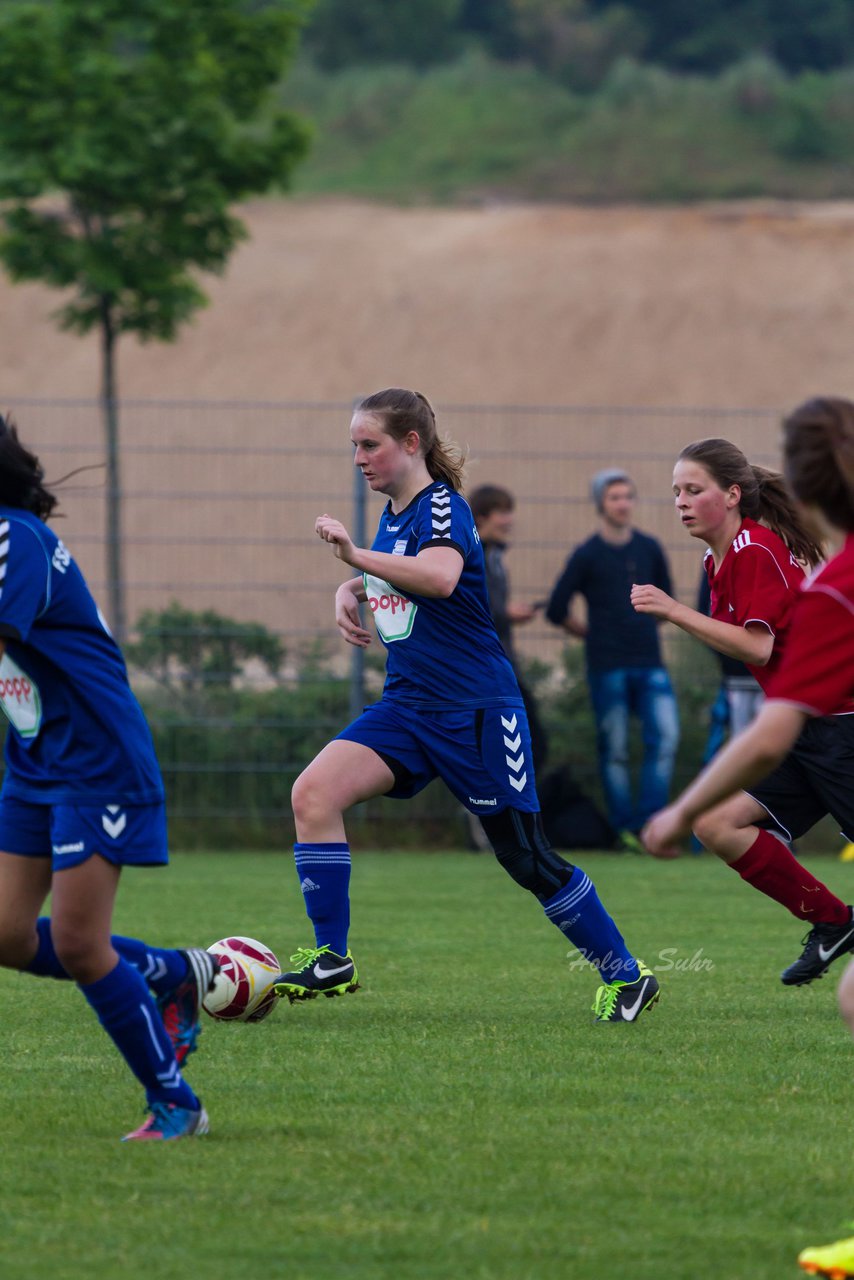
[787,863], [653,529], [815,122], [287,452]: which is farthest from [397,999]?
[815,122]

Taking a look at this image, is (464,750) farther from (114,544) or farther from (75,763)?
(114,544)

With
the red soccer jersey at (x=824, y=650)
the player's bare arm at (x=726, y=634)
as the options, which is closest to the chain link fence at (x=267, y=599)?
the player's bare arm at (x=726, y=634)

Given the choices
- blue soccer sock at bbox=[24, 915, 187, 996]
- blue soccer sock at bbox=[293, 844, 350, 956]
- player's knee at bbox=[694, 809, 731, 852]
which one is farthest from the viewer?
player's knee at bbox=[694, 809, 731, 852]

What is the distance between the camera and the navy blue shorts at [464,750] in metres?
5.96

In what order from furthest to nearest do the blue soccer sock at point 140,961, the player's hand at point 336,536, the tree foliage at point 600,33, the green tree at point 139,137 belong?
the tree foliage at point 600,33 → the green tree at point 139,137 → the player's hand at point 336,536 → the blue soccer sock at point 140,961

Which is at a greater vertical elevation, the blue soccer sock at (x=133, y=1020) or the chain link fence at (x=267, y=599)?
the blue soccer sock at (x=133, y=1020)

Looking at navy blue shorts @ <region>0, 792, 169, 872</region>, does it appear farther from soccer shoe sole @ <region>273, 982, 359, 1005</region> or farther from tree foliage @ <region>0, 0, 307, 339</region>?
tree foliage @ <region>0, 0, 307, 339</region>

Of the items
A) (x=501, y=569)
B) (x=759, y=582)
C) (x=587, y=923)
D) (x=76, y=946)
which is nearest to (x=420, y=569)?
(x=759, y=582)

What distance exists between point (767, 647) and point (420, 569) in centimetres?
115

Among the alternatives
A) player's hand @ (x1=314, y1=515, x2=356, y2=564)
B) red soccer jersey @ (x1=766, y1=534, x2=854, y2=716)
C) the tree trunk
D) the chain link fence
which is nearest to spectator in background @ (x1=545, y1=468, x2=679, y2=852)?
the chain link fence

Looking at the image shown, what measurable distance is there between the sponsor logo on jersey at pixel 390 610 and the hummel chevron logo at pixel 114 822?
2033 millimetres

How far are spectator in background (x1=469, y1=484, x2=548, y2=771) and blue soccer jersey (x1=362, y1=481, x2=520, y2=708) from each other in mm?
5023

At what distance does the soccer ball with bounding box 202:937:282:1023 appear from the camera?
5742 mm

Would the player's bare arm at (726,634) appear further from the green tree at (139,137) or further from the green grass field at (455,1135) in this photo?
the green tree at (139,137)
